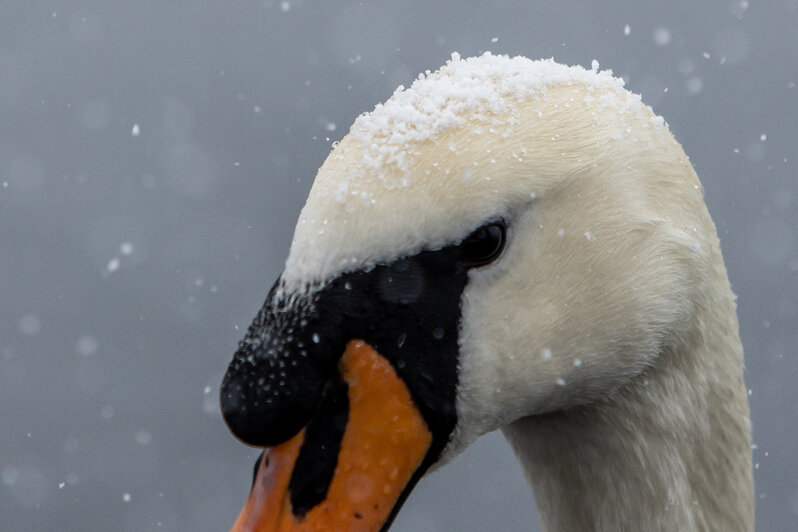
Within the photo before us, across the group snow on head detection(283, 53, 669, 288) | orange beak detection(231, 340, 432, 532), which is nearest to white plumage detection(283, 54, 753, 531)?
snow on head detection(283, 53, 669, 288)

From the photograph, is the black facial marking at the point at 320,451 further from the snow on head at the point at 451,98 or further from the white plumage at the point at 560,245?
the snow on head at the point at 451,98

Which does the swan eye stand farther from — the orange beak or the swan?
the orange beak

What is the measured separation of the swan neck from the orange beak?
0.51 metres

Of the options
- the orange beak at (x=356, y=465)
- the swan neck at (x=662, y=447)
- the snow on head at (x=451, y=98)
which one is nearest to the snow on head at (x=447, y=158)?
the snow on head at (x=451, y=98)

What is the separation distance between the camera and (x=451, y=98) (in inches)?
65.0

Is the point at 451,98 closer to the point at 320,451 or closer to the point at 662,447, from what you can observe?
the point at 320,451

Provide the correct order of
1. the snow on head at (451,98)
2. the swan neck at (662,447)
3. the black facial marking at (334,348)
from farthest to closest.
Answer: the swan neck at (662,447), the snow on head at (451,98), the black facial marking at (334,348)

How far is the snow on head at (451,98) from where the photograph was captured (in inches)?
62.7

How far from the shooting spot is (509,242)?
1641 mm

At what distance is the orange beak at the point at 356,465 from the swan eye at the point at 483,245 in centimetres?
23

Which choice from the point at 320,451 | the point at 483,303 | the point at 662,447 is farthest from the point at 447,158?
the point at 662,447

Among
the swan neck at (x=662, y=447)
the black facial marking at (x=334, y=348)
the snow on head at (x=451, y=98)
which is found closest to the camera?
the black facial marking at (x=334, y=348)

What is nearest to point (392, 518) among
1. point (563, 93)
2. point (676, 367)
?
point (676, 367)

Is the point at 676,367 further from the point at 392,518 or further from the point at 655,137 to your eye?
the point at 392,518
